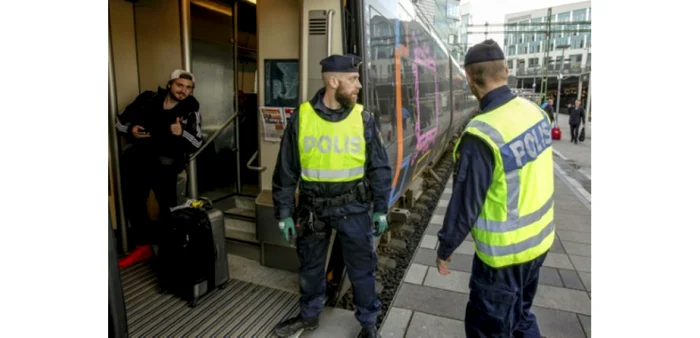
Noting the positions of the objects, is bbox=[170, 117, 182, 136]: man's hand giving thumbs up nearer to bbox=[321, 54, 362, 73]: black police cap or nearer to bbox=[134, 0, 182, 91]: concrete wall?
bbox=[134, 0, 182, 91]: concrete wall

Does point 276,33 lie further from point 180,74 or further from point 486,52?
point 486,52

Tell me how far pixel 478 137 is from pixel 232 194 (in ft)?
12.1

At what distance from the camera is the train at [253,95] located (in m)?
3.14

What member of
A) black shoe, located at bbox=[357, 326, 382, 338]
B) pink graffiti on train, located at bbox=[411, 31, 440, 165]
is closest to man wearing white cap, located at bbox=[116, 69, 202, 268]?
black shoe, located at bbox=[357, 326, 382, 338]

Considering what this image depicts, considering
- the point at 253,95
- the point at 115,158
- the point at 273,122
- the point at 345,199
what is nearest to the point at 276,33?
the point at 273,122

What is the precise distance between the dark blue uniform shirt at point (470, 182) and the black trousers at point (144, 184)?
2.82 metres

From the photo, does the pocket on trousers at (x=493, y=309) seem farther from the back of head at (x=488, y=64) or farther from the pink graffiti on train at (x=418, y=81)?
the pink graffiti on train at (x=418, y=81)

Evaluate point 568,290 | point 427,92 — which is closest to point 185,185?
point 427,92

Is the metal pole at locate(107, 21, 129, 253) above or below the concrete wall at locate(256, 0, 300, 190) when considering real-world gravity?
below

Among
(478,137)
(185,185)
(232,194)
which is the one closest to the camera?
(478,137)

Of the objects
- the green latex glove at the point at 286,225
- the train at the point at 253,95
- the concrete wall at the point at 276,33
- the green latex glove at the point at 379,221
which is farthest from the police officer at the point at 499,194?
the concrete wall at the point at 276,33

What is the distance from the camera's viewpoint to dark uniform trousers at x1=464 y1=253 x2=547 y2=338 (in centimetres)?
208

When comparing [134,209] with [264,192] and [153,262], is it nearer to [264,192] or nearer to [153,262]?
[153,262]

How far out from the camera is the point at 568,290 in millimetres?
3807
